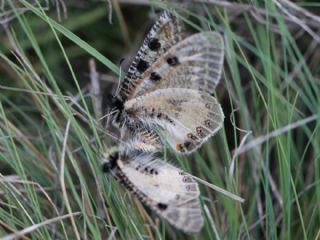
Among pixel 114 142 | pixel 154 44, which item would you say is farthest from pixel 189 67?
pixel 114 142

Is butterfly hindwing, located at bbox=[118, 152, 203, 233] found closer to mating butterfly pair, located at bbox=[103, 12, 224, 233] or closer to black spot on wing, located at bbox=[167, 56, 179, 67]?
mating butterfly pair, located at bbox=[103, 12, 224, 233]

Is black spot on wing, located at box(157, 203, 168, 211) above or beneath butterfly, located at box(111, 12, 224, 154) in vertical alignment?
beneath

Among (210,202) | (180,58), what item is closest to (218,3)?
(180,58)

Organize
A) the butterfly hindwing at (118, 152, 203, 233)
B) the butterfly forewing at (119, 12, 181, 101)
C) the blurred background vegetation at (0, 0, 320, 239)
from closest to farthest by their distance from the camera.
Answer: the butterfly hindwing at (118, 152, 203, 233) < the blurred background vegetation at (0, 0, 320, 239) < the butterfly forewing at (119, 12, 181, 101)

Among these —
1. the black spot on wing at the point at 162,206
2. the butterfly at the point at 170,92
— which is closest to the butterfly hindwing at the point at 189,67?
the butterfly at the point at 170,92

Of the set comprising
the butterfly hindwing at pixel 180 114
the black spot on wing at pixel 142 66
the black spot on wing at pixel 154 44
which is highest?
the black spot on wing at pixel 154 44

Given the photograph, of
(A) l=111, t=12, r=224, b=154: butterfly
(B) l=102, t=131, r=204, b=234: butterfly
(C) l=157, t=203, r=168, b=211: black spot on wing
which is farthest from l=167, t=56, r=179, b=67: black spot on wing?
(C) l=157, t=203, r=168, b=211: black spot on wing

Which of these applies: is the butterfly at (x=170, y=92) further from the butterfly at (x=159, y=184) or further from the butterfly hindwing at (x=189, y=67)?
the butterfly at (x=159, y=184)
